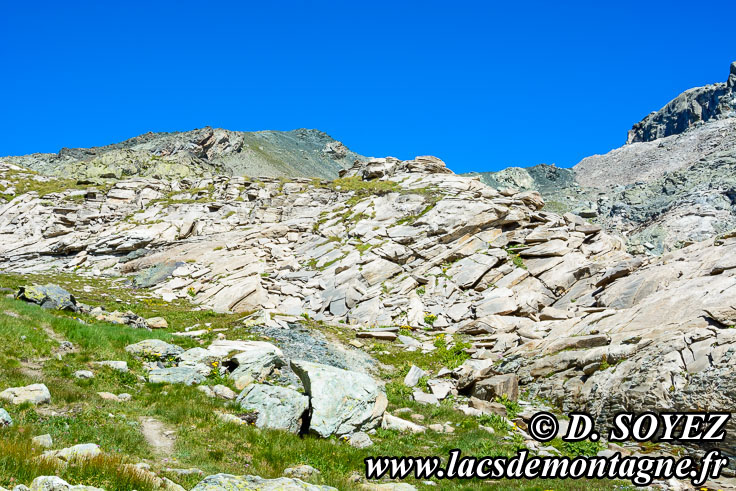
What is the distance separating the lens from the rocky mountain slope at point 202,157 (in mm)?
89438

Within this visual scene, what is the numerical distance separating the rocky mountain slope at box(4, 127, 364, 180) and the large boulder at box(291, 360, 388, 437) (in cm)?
7149

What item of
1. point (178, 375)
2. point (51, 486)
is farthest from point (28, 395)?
point (51, 486)

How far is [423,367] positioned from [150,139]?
146772 millimetres

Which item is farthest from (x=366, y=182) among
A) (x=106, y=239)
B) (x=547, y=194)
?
(x=547, y=194)

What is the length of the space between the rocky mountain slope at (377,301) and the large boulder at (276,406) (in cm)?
7

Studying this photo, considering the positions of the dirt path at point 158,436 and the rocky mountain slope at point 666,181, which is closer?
the dirt path at point 158,436

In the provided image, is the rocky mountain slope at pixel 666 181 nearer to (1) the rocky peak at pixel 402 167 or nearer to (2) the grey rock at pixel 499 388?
(1) the rocky peak at pixel 402 167

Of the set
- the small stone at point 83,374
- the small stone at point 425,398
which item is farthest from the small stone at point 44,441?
the small stone at point 425,398

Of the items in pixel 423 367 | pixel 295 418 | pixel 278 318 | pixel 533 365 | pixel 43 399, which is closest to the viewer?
pixel 43 399

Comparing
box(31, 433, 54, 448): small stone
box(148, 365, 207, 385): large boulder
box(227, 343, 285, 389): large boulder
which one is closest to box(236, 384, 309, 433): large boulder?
box(227, 343, 285, 389): large boulder

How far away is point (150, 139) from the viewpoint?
Result: 141m

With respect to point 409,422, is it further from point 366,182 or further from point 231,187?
point 231,187

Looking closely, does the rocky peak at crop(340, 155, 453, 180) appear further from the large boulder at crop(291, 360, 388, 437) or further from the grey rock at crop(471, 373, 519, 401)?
the large boulder at crop(291, 360, 388, 437)

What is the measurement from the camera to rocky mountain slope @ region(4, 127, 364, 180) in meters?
89.4
